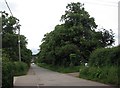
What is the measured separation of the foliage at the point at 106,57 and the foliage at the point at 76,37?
17740 millimetres

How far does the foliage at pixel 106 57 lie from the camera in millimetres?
29078

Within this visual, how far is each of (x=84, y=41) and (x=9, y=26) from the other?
563 inches

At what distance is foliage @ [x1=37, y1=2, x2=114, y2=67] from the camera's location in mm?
55156

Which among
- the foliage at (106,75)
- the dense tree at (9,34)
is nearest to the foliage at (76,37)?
the dense tree at (9,34)

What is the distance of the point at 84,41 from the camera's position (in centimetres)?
5603

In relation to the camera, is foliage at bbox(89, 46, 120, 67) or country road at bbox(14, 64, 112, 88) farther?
foliage at bbox(89, 46, 120, 67)

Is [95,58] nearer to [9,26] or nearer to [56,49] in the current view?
[56,49]

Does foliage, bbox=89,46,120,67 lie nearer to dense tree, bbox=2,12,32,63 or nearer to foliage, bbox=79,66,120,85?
foliage, bbox=79,66,120,85

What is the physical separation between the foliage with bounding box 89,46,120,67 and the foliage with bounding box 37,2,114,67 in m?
17.7

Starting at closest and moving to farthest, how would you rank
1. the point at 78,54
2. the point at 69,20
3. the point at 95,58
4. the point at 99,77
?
the point at 99,77
the point at 95,58
the point at 78,54
the point at 69,20

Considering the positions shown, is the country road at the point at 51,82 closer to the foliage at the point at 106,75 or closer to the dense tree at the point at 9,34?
the foliage at the point at 106,75

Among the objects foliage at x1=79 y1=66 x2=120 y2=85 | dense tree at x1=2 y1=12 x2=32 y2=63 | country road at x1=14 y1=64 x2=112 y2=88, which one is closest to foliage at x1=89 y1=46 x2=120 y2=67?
foliage at x1=79 y1=66 x2=120 y2=85

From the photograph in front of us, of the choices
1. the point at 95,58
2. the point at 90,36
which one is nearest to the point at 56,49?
the point at 90,36

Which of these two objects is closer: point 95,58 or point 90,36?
point 95,58
